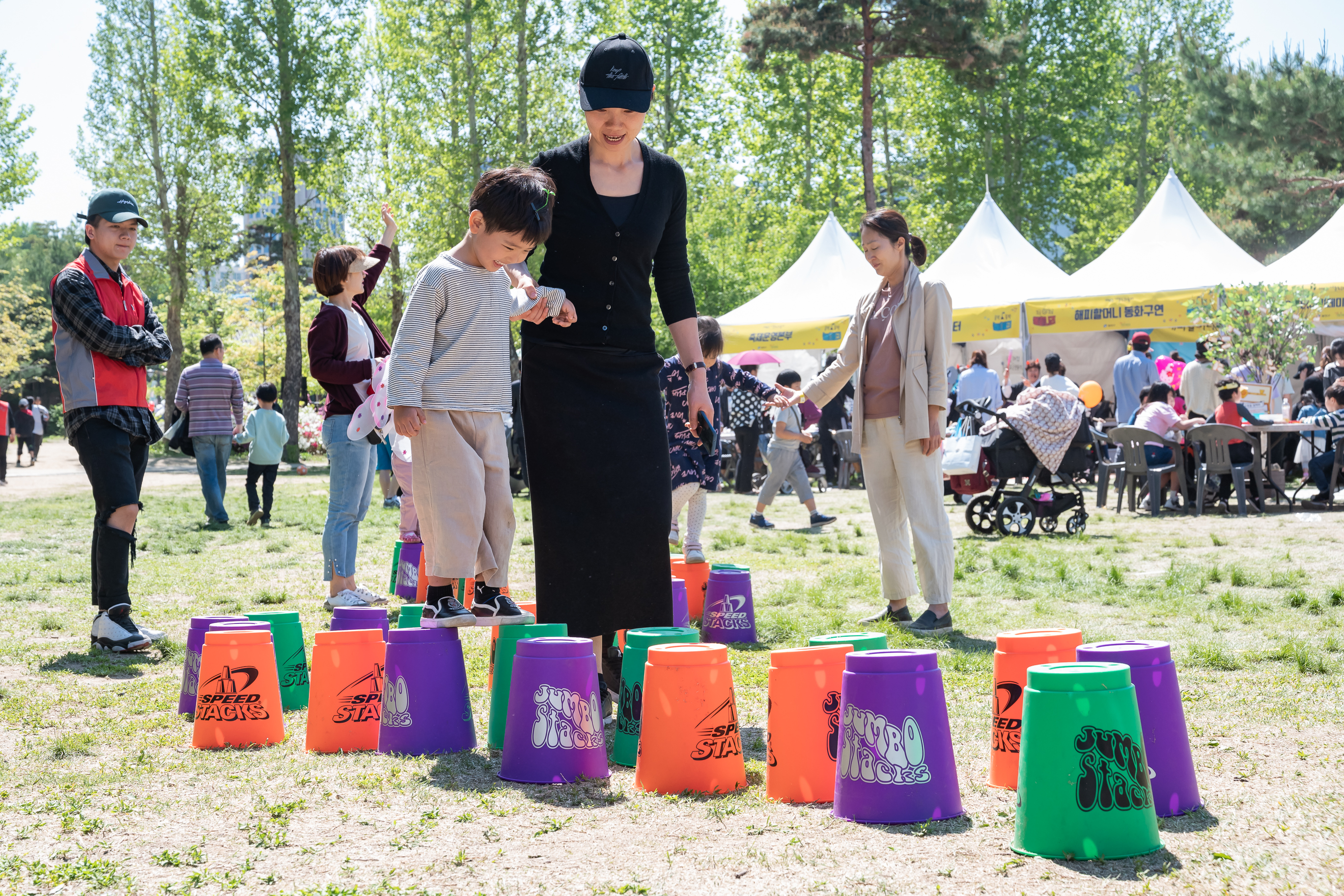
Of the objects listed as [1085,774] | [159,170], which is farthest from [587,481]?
[159,170]

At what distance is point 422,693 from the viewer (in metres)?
3.82

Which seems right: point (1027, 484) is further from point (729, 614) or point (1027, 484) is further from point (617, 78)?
point (617, 78)

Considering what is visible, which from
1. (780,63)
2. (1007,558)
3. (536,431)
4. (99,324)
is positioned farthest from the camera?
(780,63)

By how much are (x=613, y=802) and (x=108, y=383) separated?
3.71 m

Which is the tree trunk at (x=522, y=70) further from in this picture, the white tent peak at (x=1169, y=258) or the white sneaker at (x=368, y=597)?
the white sneaker at (x=368, y=597)

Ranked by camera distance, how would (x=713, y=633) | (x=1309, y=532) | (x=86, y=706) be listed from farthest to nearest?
1. (x=1309, y=532)
2. (x=713, y=633)
3. (x=86, y=706)

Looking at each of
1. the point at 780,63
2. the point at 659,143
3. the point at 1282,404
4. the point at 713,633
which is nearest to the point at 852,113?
the point at 659,143

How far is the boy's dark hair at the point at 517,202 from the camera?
151 inches

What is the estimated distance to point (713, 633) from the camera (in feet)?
19.2

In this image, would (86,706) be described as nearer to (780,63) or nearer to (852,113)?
(780,63)

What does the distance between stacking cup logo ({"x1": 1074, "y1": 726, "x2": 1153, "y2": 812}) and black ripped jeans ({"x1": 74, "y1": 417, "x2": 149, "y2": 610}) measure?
4682 millimetres

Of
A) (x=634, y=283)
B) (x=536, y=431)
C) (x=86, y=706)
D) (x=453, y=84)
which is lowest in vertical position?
(x=86, y=706)

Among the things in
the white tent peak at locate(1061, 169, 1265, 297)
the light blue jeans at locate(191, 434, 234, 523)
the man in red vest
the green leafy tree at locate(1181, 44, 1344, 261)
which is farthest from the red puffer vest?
the green leafy tree at locate(1181, 44, 1344, 261)

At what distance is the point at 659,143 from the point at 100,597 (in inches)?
1328
